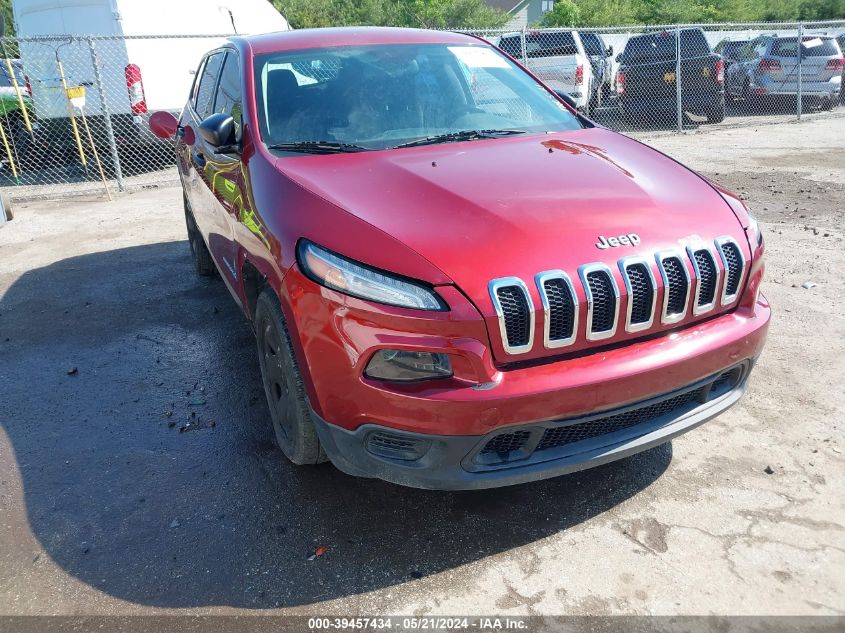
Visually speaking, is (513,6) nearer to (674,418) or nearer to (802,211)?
(802,211)

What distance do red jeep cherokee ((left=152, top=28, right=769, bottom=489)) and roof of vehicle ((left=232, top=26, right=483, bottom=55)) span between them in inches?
30.0

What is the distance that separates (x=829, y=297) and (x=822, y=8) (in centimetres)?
3646

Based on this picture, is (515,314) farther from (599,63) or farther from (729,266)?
(599,63)

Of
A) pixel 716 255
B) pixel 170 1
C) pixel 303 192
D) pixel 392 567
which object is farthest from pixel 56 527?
pixel 170 1

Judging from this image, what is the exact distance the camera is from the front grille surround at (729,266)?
2.48 metres

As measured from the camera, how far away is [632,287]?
2.27 metres

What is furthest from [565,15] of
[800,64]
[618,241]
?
[618,241]

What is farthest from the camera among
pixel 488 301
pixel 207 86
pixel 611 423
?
pixel 207 86

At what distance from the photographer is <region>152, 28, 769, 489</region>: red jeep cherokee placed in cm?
217

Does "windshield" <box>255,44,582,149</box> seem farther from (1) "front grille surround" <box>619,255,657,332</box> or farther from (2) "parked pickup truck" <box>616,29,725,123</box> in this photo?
(2) "parked pickup truck" <box>616,29,725,123</box>

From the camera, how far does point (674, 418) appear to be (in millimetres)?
2492

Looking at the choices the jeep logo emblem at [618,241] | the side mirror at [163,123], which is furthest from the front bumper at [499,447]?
the side mirror at [163,123]

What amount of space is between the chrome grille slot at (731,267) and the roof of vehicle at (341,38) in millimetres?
2204

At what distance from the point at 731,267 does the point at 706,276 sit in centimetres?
14
